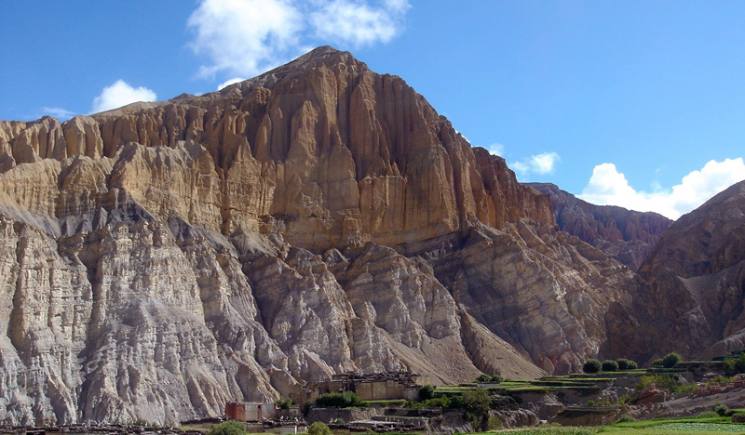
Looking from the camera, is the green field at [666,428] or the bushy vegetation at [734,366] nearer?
the green field at [666,428]

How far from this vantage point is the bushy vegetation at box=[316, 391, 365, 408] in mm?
86812

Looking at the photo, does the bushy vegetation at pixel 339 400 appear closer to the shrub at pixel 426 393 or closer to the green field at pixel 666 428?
the shrub at pixel 426 393

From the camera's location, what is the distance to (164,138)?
153 meters

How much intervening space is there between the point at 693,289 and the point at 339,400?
7345cm

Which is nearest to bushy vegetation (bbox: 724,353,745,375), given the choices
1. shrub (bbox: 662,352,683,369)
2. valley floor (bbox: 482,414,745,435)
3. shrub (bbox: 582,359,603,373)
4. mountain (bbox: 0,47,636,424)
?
shrub (bbox: 662,352,683,369)

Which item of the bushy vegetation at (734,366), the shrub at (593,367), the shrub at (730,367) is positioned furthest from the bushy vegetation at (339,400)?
the shrub at (593,367)

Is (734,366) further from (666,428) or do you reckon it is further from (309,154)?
(309,154)

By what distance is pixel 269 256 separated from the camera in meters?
138

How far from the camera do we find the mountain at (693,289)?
13825cm

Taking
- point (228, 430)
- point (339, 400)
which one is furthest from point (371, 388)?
point (228, 430)

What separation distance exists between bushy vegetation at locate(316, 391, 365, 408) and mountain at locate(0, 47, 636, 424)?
71.2 ft

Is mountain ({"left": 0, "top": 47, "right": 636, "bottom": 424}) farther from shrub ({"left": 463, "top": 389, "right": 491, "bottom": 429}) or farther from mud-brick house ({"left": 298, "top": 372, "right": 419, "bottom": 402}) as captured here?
shrub ({"left": 463, "top": 389, "right": 491, "bottom": 429})

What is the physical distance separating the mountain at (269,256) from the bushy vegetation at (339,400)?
71.2ft

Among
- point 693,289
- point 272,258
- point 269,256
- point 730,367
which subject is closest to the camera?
point 730,367
